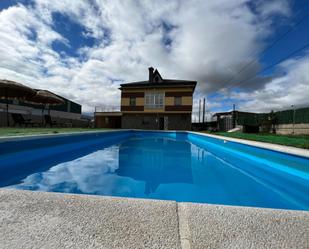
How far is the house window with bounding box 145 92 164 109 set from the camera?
20859 millimetres

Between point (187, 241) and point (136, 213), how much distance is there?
0.43 m

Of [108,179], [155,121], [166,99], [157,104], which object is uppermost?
[166,99]

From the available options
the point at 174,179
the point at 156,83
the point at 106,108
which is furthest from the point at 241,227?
the point at 106,108

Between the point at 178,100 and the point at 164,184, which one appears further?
the point at 178,100

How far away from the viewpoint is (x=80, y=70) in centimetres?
1352

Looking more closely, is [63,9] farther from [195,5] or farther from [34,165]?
[34,165]

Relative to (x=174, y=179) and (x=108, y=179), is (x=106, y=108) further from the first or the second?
(x=174, y=179)

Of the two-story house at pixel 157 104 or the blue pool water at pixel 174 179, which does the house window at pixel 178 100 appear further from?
the blue pool water at pixel 174 179

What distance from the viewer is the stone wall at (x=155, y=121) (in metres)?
20.2

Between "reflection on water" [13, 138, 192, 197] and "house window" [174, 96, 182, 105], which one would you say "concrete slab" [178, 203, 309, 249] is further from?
"house window" [174, 96, 182, 105]

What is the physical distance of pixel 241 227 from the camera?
112 centimetres

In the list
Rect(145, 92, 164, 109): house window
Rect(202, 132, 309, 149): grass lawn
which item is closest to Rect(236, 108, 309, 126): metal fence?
Rect(202, 132, 309, 149): grass lawn

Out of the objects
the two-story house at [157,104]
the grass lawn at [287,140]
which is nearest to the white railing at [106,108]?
the two-story house at [157,104]

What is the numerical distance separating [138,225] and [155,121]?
65.1 ft
